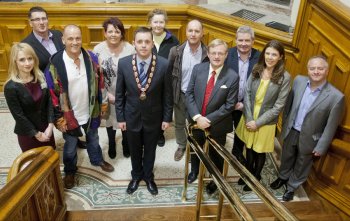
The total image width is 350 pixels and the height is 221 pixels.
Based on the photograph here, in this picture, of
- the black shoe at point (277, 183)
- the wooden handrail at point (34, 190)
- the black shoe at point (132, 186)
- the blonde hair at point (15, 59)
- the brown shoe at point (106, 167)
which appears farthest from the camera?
the brown shoe at point (106, 167)

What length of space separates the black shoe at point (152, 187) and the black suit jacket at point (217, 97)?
29.6 inches

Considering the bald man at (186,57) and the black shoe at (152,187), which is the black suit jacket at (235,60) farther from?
the black shoe at (152,187)

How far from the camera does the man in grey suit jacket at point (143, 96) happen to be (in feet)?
9.18

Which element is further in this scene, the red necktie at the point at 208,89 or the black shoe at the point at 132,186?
the black shoe at the point at 132,186

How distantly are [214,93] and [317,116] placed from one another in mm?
876

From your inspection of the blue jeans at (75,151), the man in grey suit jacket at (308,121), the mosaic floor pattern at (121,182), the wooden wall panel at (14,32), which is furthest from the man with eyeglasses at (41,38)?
the man in grey suit jacket at (308,121)

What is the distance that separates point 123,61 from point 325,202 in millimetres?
2268

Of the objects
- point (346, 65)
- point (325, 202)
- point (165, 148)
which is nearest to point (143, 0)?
point (165, 148)

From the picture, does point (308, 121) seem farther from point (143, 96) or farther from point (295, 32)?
point (143, 96)

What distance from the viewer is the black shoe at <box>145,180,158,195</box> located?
10.8ft

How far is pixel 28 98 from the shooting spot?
2.76 meters

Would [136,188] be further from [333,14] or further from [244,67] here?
[333,14]

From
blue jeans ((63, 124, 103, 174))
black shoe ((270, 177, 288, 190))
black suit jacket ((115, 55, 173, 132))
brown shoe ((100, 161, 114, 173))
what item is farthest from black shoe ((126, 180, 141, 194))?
black shoe ((270, 177, 288, 190))

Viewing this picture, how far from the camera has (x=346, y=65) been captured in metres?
2.91
